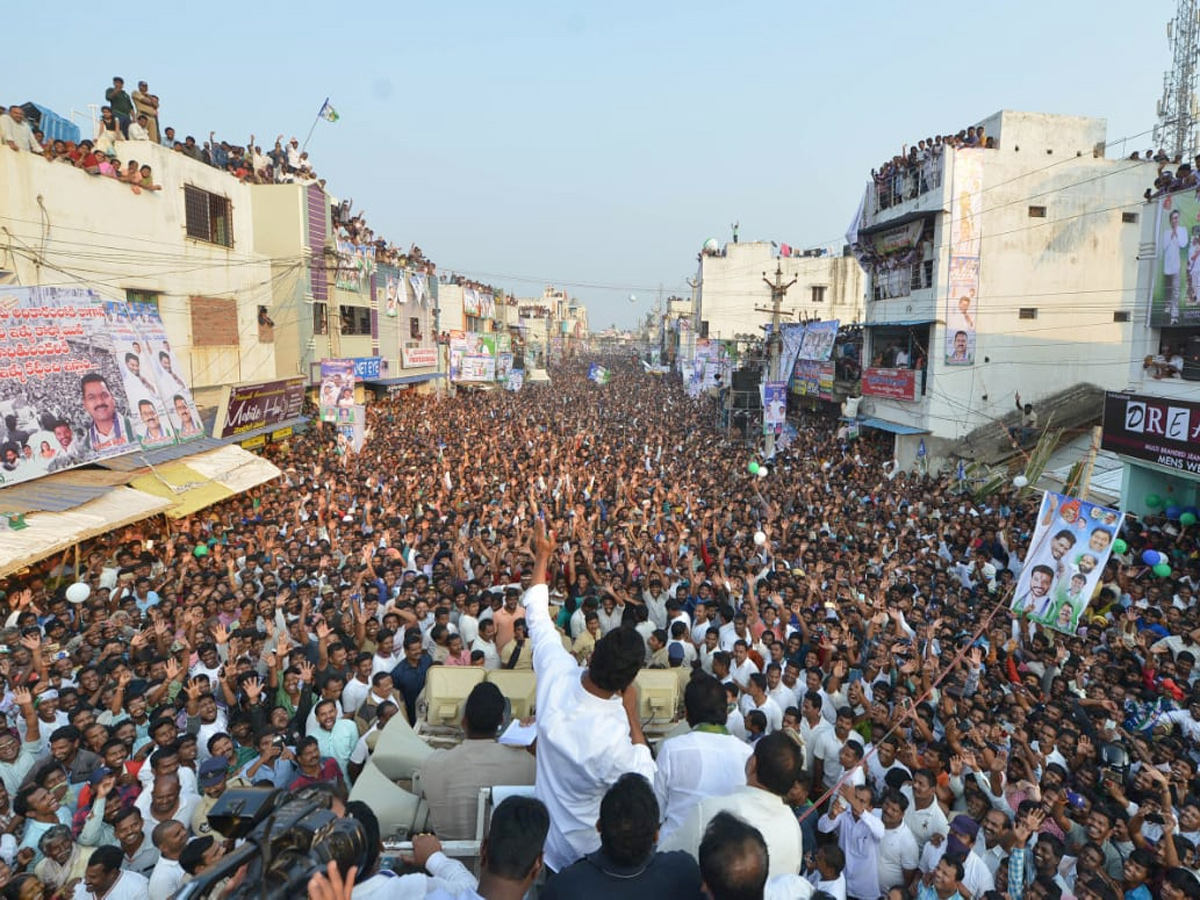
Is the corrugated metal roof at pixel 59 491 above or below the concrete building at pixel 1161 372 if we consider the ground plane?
below

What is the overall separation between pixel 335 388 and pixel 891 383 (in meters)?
15.2

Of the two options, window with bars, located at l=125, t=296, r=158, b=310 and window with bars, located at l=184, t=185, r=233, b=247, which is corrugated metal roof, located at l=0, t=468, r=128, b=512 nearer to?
window with bars, located at l=125, t=296, r=158, b=310

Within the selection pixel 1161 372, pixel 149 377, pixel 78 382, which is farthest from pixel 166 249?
pixel 1161 372

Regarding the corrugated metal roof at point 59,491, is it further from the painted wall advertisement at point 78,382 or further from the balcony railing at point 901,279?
the balcony railing at point 901,279

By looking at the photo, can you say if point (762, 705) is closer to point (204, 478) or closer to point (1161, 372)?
point (204, 478)

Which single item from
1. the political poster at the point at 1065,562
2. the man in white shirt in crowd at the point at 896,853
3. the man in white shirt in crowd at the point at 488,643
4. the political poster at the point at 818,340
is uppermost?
the political poster at the point at 818,340

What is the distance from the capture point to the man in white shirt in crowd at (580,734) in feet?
9.12

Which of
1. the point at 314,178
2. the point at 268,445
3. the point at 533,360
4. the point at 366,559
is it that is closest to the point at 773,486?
the point at 366,559

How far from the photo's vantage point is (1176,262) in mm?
12594

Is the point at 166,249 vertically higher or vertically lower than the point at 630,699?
higher

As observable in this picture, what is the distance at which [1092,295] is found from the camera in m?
21.2

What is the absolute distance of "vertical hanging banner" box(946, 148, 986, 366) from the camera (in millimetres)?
20297

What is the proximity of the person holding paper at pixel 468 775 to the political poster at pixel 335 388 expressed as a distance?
1425 cm

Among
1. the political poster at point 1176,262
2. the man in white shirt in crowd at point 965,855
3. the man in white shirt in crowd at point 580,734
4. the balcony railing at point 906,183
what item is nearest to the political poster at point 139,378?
the man in white shirt in crowd at point 580,734
